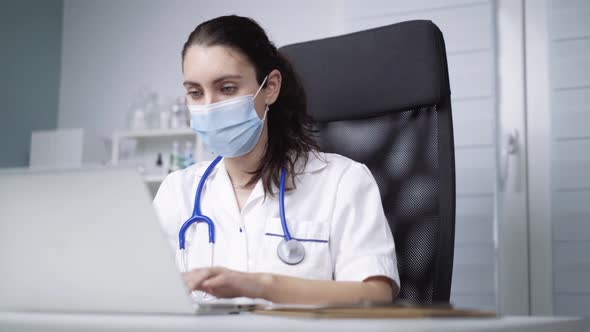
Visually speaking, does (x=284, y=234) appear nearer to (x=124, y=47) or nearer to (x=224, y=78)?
(x=224, y=78)

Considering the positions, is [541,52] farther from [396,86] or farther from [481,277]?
[396,86]

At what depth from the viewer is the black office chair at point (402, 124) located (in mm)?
1372

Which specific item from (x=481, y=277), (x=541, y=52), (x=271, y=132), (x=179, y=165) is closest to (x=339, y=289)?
(x=271, y=132)

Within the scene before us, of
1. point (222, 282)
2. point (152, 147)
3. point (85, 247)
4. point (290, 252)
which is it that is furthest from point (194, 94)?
point (152, 147)

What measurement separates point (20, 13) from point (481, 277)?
3.20m

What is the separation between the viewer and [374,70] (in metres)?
1.51

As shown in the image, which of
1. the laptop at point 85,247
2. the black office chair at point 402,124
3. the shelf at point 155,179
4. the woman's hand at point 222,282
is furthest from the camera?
the shelf at point 155,179

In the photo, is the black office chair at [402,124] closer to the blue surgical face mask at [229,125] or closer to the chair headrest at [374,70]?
the chair headrest at [374,70]

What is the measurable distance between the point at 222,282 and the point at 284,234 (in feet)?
1.54

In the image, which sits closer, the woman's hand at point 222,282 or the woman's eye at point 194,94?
the woman's hand at point 222,282

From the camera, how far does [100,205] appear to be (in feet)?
1.90

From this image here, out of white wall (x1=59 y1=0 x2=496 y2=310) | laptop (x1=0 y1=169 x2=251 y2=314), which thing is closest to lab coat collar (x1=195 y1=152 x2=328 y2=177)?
laptop (x1=0 y1=169 x2=251 y2=314)

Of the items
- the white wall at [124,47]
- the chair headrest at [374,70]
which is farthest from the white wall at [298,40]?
the chair headrest at [374,70]

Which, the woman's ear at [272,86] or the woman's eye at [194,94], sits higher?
the woman's ear at [272,86]
